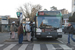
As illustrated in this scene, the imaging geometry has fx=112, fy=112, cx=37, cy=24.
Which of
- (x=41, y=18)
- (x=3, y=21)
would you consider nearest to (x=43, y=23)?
(x=41, y=18)

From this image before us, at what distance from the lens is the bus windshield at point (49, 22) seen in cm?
1057

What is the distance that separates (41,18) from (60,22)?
185 centimetres

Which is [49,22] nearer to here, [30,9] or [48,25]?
[48,25]

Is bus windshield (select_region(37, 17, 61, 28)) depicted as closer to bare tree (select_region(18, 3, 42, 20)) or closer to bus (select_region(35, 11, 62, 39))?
bus (select_region(35, 11, 62, 39))

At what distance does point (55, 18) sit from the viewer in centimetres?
1065

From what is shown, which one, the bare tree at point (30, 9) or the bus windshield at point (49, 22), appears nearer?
the bus windshield at point (49, 22)

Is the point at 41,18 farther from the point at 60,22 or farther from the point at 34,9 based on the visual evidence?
the point at 34,9

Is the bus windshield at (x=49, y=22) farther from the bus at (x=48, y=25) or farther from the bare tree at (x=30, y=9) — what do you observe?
the bare tree at (x=30, y=9)

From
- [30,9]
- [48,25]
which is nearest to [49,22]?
[48,25]

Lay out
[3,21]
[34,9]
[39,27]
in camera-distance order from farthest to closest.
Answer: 1. [34,9]
2. [3,21]
3. [39,27]

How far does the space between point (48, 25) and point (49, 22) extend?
0.30 meters

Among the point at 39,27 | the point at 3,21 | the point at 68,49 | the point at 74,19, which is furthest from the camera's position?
the point at 74,19

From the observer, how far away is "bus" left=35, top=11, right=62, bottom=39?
1052 cm

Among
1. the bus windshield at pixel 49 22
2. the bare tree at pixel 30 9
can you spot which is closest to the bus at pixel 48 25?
the bus windshield at pixel 49 22
